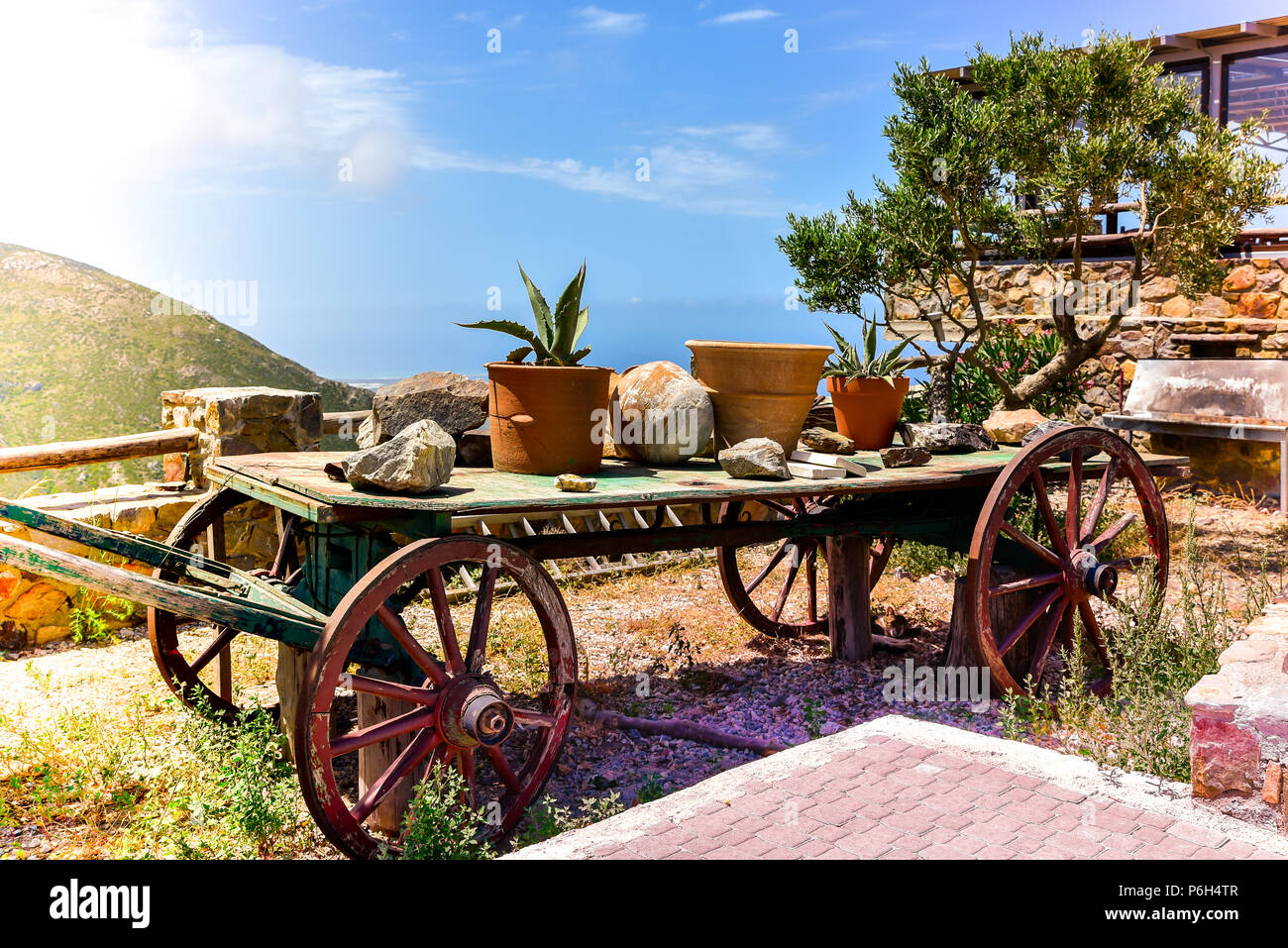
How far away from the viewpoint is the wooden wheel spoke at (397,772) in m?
3.18

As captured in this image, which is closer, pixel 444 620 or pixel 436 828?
pixel 436 828

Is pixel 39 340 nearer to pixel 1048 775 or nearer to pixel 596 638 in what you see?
pixel 596 638

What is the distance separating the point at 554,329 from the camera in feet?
12.7

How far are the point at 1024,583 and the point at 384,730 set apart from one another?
116 inches

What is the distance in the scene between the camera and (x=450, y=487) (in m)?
3.53

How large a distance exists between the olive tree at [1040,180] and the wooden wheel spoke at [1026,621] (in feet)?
8.94

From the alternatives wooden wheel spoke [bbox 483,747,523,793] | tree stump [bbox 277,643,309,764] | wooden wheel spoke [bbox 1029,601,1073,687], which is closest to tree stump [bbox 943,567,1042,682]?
wooden wheel spoke [bbox 1029,601,1073,687]

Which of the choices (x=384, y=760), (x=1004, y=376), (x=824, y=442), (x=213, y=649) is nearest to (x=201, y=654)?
(x=213, y=649)

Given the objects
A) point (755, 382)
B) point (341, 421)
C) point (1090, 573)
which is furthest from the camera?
point (341, 421)

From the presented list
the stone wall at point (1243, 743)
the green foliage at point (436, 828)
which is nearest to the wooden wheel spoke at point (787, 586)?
the stone wall at point (1243, 743)

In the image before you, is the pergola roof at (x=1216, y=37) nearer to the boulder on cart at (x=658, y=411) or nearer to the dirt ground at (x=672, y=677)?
the dirt ground at (x=672, y=677)

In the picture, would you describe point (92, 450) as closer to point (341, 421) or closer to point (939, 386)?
point (341, 421)

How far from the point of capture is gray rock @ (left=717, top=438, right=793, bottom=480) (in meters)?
3.95

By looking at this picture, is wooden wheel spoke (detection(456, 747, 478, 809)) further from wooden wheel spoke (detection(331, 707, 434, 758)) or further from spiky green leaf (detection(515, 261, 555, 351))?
spiky green leaf (detection(515, 261, 555, 351))
